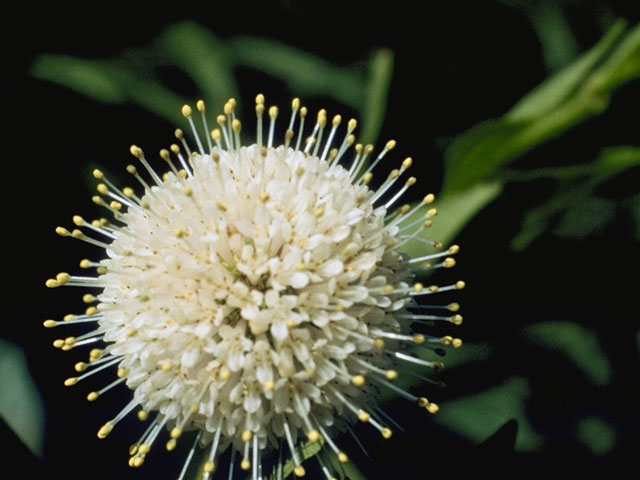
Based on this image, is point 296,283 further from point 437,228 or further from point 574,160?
point 574,160

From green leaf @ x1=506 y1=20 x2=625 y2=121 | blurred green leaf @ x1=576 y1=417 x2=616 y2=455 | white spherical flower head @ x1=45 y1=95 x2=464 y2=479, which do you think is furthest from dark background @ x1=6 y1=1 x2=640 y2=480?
Answer: white spherical flower head @ x1=45 y1=95 x2=464 y2=479

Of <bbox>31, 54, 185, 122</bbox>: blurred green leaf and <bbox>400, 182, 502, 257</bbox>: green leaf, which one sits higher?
<bbox>31, 54, 185, 122</bbox>: blurred green leaf

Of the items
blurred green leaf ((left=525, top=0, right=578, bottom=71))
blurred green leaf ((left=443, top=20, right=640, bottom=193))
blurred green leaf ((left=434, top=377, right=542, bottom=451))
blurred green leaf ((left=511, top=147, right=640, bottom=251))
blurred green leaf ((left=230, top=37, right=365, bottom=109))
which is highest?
blurred green leaf ((left=230, top=37, right=365, bottom=109))

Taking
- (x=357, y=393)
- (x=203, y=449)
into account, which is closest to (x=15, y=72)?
(x=203, y=449)

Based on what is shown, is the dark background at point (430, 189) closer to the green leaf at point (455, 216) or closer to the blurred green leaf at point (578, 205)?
the blurred green leaf at point (578, 205)

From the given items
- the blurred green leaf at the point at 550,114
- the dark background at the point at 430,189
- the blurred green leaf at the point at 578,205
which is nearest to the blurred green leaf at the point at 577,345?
the dark background at the point at 430,189

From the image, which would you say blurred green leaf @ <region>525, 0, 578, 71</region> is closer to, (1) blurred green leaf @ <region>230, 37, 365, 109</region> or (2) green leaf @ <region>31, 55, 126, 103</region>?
(1) blurred green leaf @ <region>230, 37, 365, 109</region>
